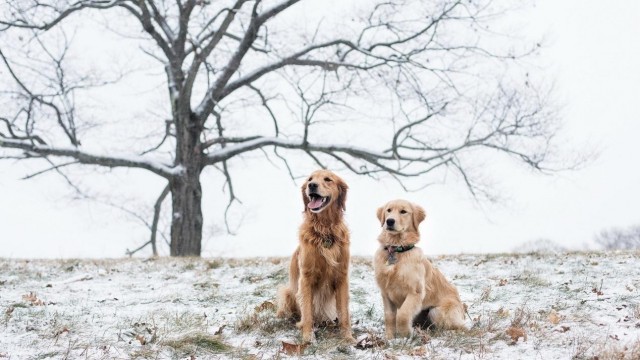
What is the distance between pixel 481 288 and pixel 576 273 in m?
1.57

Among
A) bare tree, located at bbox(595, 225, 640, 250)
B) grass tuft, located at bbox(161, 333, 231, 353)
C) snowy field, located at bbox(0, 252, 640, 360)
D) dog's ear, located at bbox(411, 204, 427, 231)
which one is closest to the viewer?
snowy field, located at bbox(0, 252, 640, 360)

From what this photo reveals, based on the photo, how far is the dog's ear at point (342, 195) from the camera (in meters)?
5.80

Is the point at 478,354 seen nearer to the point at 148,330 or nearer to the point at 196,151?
the point at 148,330

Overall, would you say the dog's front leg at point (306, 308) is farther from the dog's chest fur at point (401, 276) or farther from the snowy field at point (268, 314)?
the dog's chest fur at point (401, 276)

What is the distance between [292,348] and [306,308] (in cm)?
57

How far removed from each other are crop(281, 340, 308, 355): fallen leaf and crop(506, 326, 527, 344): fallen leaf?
1.67m

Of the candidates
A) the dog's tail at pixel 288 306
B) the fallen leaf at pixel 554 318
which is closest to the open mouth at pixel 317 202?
the dog's tail at pixel 288 306

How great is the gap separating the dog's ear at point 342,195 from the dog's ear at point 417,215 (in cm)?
65

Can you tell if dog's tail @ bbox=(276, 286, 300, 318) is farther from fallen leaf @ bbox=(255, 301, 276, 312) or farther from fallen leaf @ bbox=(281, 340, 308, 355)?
fallen leaf @ bbox=(281, 340, 308, 355)

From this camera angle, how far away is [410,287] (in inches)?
209

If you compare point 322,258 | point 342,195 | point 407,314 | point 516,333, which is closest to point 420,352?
point 407,314

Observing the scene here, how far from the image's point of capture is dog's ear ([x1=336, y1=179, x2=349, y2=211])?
5.80 m

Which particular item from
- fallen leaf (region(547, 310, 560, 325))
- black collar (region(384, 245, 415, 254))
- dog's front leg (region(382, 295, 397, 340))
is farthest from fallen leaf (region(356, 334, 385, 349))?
fallen leaf (region(547, 310, 560, 325))

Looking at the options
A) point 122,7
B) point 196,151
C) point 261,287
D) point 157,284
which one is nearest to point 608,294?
point 261,287
